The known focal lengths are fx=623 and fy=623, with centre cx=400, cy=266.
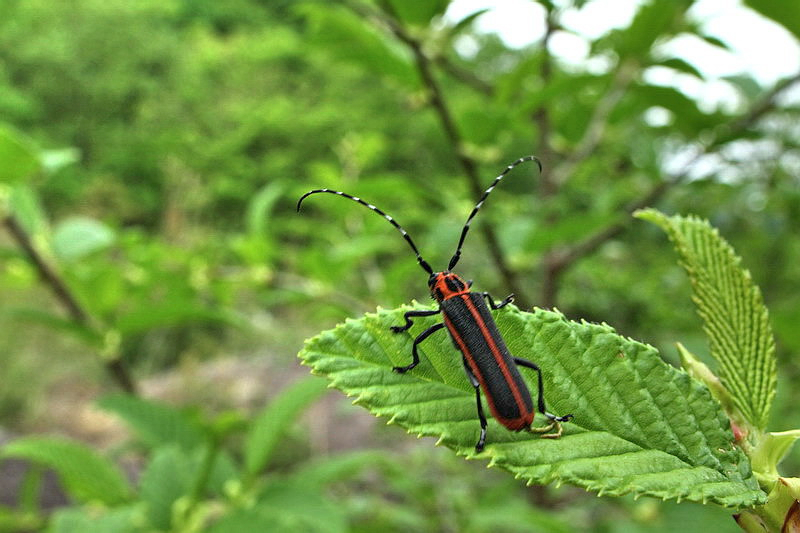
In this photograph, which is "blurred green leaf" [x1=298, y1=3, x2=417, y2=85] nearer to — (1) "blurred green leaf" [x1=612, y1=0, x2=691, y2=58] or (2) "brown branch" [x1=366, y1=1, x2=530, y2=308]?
(2) "brown branch" [x1=366, y1=1, x2=530, y2=308]

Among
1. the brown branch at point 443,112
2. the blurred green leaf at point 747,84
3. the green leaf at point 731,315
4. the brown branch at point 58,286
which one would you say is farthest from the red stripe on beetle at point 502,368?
the blurred green leaf at point 747,84

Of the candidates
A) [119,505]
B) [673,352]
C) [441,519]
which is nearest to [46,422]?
[441,519]

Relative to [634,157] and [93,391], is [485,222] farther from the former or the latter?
[93,391]

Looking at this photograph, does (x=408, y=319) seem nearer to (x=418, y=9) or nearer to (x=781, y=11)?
(x=418, y=9)

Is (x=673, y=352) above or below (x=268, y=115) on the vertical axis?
below

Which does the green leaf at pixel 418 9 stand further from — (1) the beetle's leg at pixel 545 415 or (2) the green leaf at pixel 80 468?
(2) the green leaf at pixel 80 468
